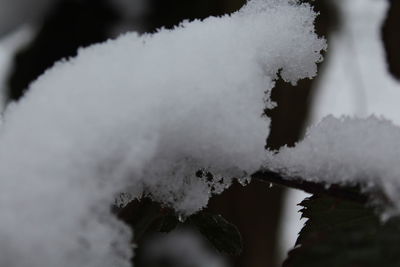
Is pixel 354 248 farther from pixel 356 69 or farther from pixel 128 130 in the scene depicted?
pixel 356 69

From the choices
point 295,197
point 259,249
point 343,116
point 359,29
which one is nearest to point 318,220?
point 343,116

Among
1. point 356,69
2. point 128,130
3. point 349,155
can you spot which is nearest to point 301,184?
point 349,155

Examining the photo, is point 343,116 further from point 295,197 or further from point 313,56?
point 295,197

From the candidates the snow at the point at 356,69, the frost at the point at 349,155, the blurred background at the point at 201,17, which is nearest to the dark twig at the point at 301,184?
the frost at the point at 349,155

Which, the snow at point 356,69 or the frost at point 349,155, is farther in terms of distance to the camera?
the snow at point 356,69

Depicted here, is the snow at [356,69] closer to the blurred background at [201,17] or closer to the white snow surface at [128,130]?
the blurred background at [201,17]
